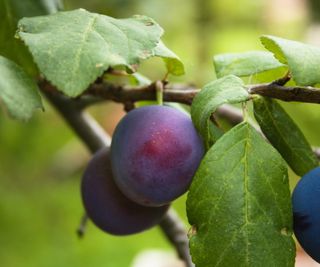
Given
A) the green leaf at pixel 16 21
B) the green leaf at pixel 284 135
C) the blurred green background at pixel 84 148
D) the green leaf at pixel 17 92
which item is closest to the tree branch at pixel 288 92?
the green leaf at pixel 284 135

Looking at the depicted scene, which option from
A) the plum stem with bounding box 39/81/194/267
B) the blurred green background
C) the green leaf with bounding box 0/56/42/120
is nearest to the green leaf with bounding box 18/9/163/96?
the green leaf with bounding box 0/56/42/120

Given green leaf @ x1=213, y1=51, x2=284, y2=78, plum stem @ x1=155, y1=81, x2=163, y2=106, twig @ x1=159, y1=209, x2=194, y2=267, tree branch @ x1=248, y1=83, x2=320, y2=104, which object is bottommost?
twig @ x1=159, y1=209, x2=194, y2=267

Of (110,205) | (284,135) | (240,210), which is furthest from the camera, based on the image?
(110,205)

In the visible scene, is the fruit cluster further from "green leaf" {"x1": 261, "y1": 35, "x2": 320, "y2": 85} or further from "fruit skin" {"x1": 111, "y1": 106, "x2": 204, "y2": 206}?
"green leaf" {"x1": 261, "y1": 35, "x2": 320, "y2": 85}

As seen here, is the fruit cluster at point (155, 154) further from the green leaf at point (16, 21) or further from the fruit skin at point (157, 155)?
the green leaf at point (16, 21)

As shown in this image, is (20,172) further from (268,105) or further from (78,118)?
(268,105)

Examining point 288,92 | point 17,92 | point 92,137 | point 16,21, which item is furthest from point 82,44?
point 92,137

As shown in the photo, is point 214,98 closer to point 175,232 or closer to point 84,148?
point 175,232
